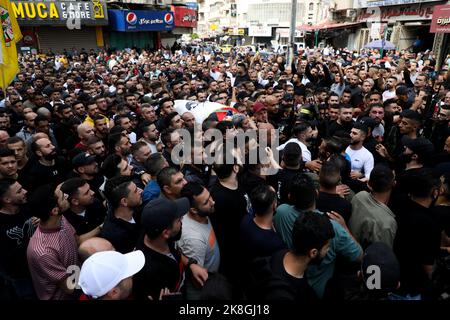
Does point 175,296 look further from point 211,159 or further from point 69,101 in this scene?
point 69,101

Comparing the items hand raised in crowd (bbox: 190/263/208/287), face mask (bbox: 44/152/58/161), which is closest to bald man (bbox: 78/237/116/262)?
hand raised in crowd (bbox: 190/263/208/287)

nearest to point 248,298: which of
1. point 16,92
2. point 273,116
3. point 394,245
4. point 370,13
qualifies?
point 394,245

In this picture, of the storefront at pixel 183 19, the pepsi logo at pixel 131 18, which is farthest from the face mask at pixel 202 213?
the storefront at pixel 183 19

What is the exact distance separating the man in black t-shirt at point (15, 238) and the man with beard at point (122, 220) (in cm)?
72

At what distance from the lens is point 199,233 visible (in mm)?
2814

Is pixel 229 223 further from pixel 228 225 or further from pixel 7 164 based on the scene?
pixel 7 164

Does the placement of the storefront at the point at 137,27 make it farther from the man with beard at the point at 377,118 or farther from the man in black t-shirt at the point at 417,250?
the man in black t-shirt at the point at 417,250

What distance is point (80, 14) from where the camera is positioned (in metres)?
25.2

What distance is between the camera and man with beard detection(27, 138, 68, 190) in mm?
4329

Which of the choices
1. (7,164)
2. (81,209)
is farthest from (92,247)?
(7,164)

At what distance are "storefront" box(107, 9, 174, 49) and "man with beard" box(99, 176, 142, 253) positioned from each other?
91.9 feet

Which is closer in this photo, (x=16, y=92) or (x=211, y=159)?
(x=211, y=159)

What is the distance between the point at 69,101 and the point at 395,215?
7.30 metres
